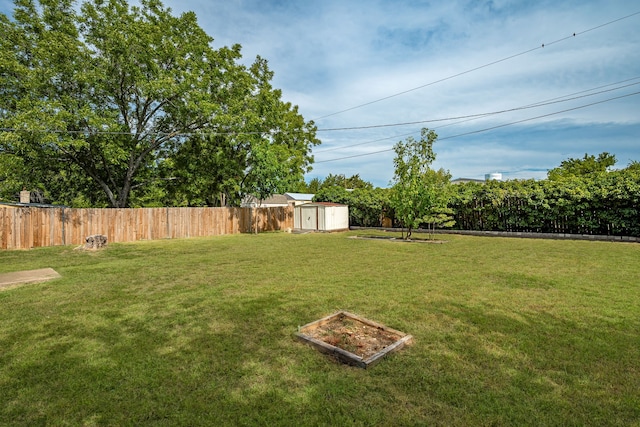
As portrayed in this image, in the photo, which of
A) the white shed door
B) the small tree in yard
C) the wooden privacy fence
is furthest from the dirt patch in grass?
the white shed door

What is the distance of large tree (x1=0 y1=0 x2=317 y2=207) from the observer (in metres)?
14.0

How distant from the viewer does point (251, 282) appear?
5.99 meters

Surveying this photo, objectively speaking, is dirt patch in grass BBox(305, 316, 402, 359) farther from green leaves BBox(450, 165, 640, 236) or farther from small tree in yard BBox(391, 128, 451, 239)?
green leaves BBox(450, 165, 640, 236)

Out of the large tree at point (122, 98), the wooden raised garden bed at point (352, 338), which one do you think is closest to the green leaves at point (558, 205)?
the large tree at point (122, 98)

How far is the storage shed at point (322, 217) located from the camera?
1902 cm

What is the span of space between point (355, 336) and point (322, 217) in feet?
51.6

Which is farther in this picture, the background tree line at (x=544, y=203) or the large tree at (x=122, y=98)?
the large tree at (x=122, y=98)

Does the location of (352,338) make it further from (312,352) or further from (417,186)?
(417,186)

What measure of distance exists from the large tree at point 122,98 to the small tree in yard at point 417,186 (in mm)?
9360

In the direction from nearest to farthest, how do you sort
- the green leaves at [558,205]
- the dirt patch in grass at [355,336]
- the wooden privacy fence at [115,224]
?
1. the dirt patch in grass at [355,336]
2. the wooden privacy fence at [115,224]
3. the green leaves at [558,205]

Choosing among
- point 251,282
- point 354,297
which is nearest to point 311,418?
point 354,297

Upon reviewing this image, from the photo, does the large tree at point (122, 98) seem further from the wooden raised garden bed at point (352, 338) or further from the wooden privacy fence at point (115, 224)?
the wooden raised garden bed at point (352, 338)

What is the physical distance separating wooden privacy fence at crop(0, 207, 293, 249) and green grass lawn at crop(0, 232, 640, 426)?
7486 millimetres

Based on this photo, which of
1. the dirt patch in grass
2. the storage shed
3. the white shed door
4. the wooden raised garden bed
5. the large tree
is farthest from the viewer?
the white shed door
